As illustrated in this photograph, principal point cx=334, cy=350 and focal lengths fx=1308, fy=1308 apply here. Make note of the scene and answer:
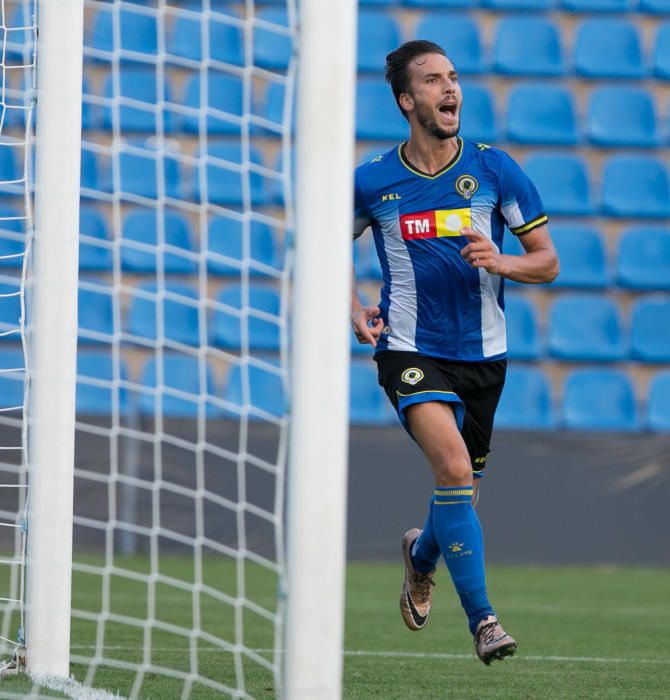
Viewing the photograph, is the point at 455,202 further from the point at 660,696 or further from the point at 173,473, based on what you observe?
the point at 173,473

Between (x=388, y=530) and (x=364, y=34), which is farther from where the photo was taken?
(x=364, y=34)

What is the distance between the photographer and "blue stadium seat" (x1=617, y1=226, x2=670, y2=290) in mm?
10164

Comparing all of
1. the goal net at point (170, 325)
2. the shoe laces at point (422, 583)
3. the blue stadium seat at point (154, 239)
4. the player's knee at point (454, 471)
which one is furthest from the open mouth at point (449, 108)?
the blue stadium seat at point (154, 239)

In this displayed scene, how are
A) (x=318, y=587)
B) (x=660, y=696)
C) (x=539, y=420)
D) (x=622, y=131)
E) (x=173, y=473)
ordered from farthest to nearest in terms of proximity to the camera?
(x=622, y=131), (x=539, y=420), (x=173, y=473), (x=660, y=696), (x=318, y=587)

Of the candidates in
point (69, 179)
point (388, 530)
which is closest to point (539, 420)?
point (388, 530)

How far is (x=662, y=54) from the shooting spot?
10.8m

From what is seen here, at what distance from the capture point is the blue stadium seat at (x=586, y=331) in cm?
997

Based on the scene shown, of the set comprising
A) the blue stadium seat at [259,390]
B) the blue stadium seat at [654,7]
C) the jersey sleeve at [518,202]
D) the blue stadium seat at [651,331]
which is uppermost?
the blue stadium seat at [654,7]

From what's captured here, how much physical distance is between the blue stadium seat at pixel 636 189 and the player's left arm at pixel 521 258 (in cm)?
646

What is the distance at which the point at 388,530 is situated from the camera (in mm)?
8922

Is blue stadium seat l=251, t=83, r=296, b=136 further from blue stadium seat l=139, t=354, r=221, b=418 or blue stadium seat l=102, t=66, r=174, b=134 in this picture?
blue stadium seat l=139, t=354, r=221, b=418

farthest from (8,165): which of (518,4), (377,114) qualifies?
(518,4)

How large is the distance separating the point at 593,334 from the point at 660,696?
256 inches

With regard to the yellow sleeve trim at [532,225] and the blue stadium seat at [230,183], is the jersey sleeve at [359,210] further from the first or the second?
the blue stadium seat at [230,183]
